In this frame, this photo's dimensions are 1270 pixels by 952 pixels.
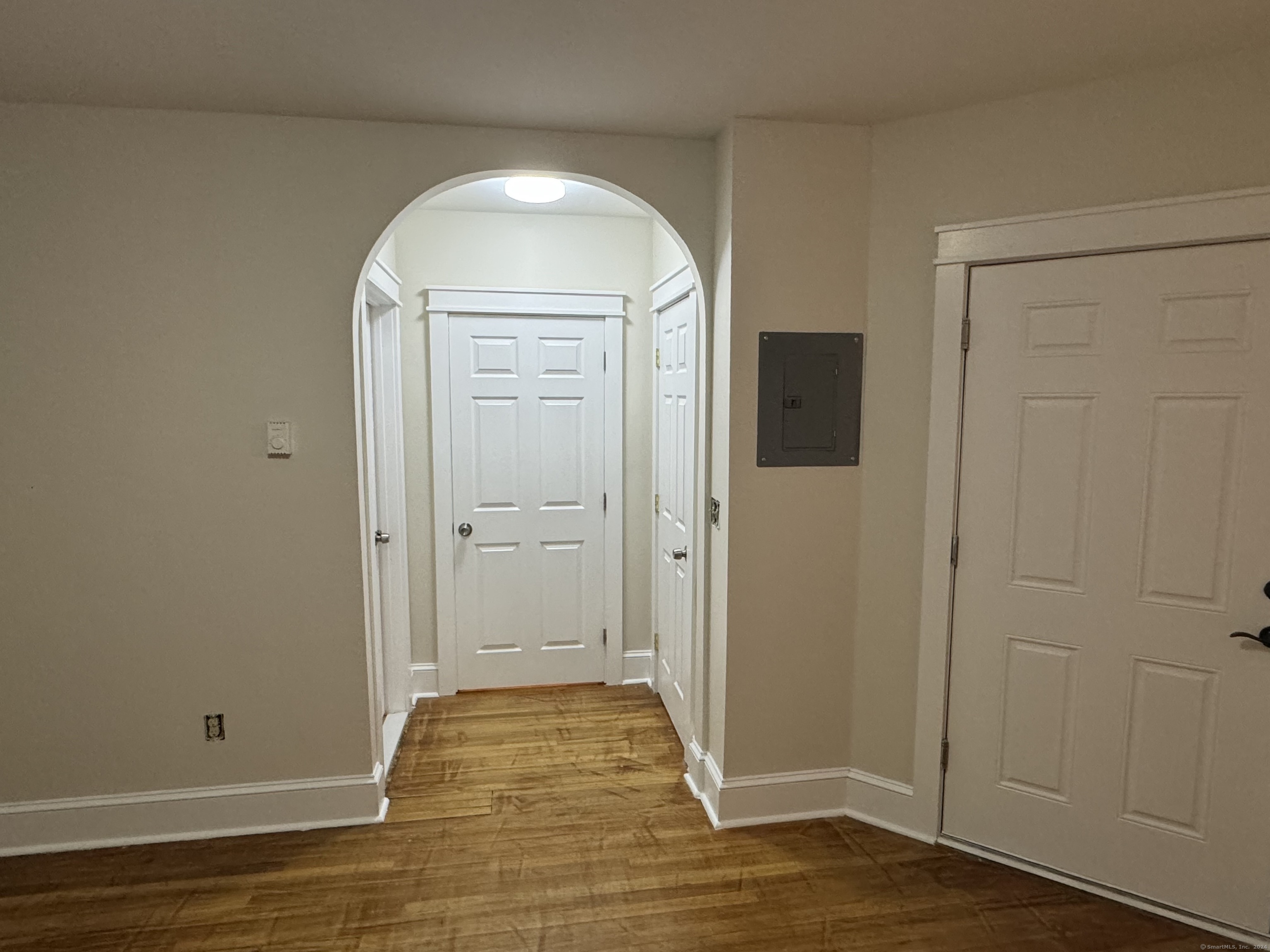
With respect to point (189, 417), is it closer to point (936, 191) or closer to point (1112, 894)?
point (936, 191)

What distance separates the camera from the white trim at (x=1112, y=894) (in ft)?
6.55

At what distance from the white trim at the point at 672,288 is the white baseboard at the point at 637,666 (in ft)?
5.90

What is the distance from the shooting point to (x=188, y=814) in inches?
96.3

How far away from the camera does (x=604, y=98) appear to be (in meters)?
2.13

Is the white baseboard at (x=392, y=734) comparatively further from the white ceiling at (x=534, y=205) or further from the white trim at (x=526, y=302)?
the white ceiling at (x=534, y=205)

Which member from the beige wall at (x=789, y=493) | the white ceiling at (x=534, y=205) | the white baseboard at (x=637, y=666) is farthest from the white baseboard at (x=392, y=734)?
the white ceiling at (x=534, y=205)

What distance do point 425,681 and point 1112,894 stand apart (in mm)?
2938

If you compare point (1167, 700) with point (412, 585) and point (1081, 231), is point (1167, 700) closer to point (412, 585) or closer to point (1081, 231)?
point (1081, 231)

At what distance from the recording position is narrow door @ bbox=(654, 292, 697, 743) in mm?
2873

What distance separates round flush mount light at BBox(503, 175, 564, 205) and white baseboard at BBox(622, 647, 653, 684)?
230 centimetres

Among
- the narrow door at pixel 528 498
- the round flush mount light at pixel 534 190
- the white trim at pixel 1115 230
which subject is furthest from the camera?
the narrow door at pixel 528 498

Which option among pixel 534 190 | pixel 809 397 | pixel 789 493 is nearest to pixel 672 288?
pixel 534 190

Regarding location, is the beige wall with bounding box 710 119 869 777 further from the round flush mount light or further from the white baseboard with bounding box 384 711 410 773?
the white baseboard with bounding box 384 711 410 773

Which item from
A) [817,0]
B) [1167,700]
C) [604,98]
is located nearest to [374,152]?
[604,98]
